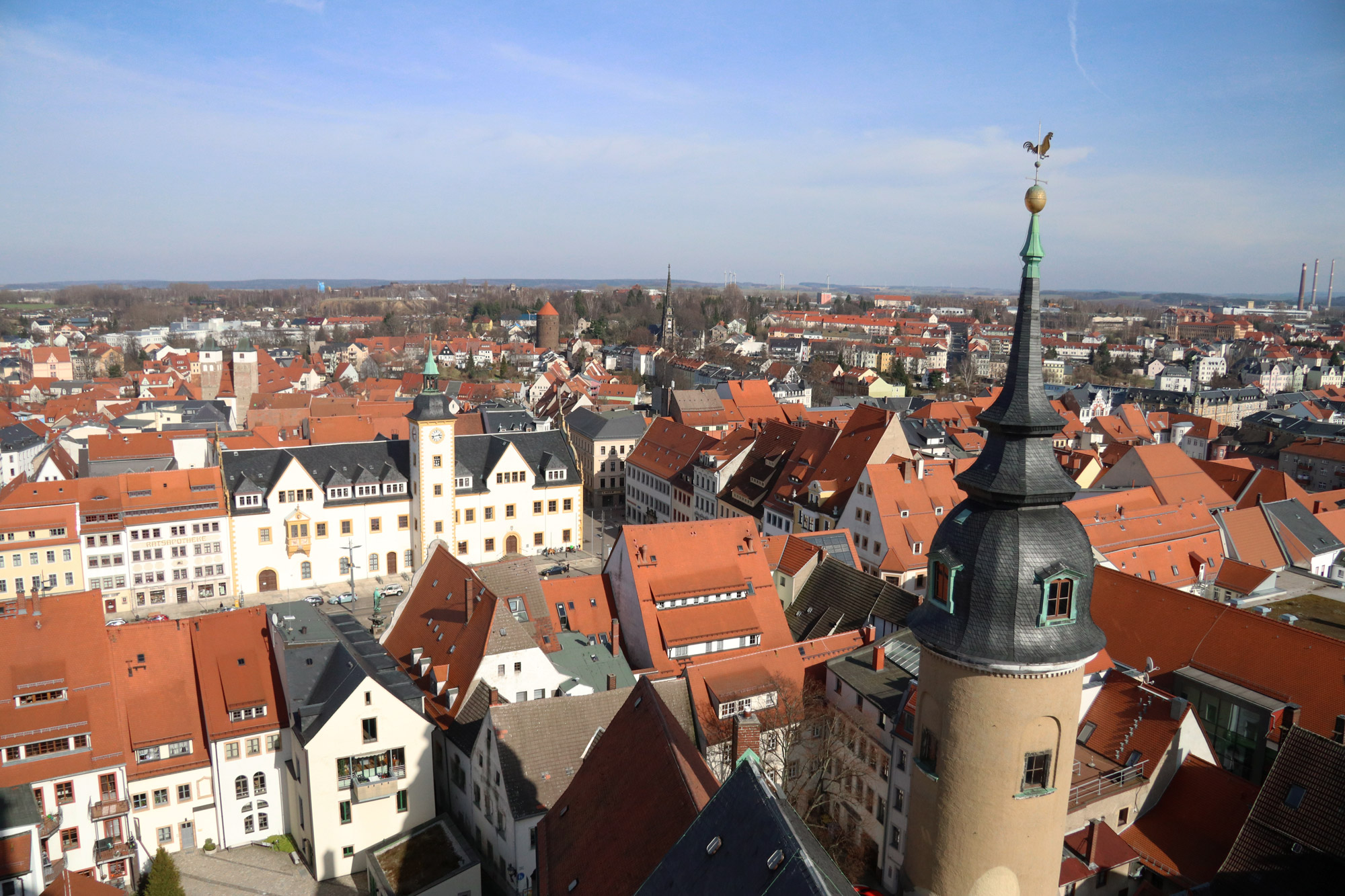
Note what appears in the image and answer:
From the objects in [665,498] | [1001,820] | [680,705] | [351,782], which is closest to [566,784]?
[680,705]

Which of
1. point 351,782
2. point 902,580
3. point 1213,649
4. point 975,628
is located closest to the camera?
point 975,628

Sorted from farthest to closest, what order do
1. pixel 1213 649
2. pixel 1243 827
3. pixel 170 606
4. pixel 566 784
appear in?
pixel 170 606 → pixel 1213 649 → pixel 566 784 → pixel 1243 827

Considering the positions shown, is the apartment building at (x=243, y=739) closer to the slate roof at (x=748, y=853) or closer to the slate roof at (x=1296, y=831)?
the slate roof at (x=748, y=853)

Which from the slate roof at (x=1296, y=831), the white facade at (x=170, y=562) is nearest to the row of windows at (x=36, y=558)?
the white facade at (x=170, y=562)

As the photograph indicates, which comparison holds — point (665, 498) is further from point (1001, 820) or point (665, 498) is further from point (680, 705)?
point (1001, 820)

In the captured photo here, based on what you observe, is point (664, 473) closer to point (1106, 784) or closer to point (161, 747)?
point (161, 747)

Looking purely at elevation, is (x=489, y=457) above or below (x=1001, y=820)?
below

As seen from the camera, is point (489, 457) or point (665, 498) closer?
point (489, 457)
